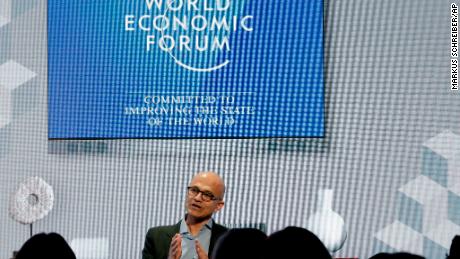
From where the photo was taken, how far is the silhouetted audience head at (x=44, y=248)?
183 centimetres

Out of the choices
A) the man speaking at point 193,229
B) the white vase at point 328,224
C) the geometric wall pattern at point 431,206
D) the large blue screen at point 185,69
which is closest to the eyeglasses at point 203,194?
the man speaking at point 193,229

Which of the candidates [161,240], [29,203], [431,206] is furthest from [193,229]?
[29,203]

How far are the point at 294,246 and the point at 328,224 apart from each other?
3.61 metres

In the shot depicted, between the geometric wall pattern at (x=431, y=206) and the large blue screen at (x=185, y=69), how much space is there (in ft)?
2.36

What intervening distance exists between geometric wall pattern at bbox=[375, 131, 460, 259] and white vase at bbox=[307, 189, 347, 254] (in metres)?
0.25

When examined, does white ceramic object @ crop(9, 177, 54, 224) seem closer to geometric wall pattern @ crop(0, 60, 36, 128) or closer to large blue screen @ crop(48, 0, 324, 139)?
large blue screen @ crop(48, 0, 324, 139)

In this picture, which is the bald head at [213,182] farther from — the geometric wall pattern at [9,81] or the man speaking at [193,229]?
the geometric wall pattern at [9,81]

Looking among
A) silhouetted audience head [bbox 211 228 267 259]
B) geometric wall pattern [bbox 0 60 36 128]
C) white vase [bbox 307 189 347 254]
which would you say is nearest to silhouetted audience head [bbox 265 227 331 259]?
silhouetted audience head [bbox 211 228 267 259]

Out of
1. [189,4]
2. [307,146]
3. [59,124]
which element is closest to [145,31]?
[189,4]

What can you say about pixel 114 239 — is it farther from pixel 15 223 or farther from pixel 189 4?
pixel 189 4

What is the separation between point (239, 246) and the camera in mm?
1896

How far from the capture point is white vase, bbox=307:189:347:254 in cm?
538

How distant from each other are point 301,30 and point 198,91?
0.87 metres

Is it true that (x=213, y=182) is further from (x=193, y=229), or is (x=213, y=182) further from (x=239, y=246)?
(x=239, y=246)
